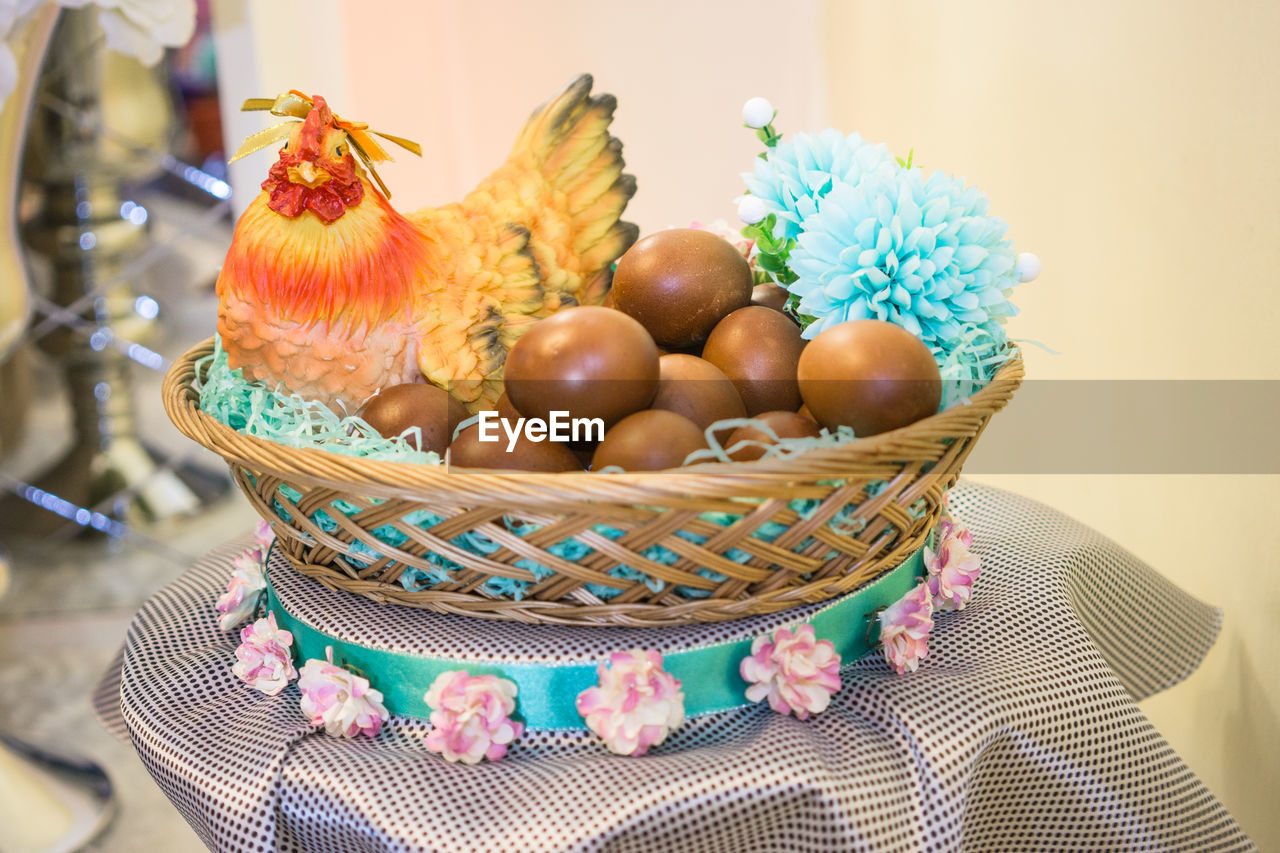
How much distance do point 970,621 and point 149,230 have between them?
184 cm

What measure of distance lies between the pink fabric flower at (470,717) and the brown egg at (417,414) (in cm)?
20

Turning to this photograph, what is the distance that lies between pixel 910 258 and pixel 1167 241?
1.38 ft

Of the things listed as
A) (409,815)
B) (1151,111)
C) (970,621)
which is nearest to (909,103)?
(1151,111)

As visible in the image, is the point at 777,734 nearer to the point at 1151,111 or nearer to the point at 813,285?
the point at 813,285

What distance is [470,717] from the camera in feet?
1.91

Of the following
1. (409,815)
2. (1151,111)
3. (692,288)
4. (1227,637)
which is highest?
(1151,111)

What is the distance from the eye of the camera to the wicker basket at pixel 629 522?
561 millimetres

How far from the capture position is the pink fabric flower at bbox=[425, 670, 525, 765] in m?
0.58

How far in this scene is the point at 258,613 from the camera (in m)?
0.80

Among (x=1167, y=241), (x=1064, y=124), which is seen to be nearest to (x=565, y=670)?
(x=1167, y=241)

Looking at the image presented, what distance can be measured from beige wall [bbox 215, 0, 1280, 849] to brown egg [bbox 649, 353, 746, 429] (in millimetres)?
491

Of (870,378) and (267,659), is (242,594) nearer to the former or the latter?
(267,659)

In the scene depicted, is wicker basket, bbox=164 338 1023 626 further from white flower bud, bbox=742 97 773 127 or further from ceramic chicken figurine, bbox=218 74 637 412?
white flower bud, bbox=742 97 773 127

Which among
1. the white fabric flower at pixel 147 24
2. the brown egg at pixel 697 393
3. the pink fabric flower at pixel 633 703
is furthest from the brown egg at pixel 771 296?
the white fabric flower at pixel 147 24
